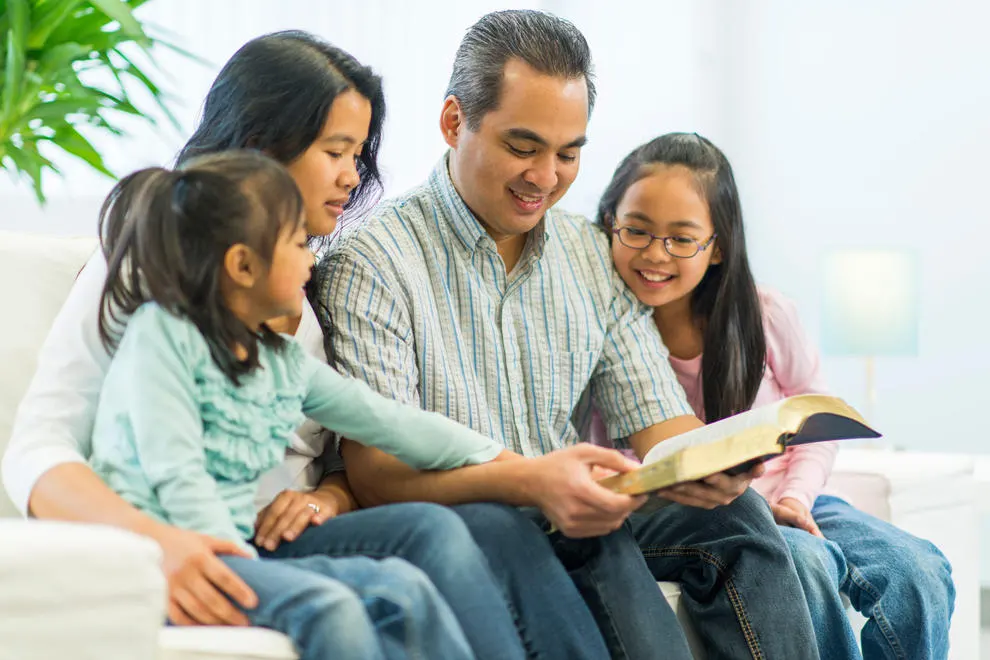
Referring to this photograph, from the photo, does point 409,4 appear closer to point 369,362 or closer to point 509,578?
point 369,362

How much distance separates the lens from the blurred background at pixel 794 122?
3.48 metres

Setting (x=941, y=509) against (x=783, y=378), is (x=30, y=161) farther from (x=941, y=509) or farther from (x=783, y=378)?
(x=941, y=509)

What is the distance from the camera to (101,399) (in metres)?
1.33

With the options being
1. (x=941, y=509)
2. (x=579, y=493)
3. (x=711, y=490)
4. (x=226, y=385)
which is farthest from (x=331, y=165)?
(x=941, y=509)

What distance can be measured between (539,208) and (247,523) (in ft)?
2.38

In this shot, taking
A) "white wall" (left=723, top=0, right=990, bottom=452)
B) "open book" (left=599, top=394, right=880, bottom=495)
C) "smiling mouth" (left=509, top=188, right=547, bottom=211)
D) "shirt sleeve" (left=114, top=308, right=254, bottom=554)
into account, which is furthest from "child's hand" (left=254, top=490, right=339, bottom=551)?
"white wall" (left=723, top=0, right=990, bottom=452)

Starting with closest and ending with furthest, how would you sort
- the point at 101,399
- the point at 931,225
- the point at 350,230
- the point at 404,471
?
the point at 101,399 → the point at 404,471 → the point at 350,230 → the point at 931,225

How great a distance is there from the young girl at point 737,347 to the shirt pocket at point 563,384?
18 centimetres

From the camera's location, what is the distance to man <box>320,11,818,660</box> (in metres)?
1.51

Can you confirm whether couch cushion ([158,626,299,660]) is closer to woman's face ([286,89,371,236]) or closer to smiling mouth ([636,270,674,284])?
woman's face ([286,89,371,236])

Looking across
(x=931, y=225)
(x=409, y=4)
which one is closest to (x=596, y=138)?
(x=409, y=4)

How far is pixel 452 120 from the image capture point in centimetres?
193

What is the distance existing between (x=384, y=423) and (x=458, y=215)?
492 mm

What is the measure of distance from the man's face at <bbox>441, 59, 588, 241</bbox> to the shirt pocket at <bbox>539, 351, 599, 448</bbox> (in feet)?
0.70
